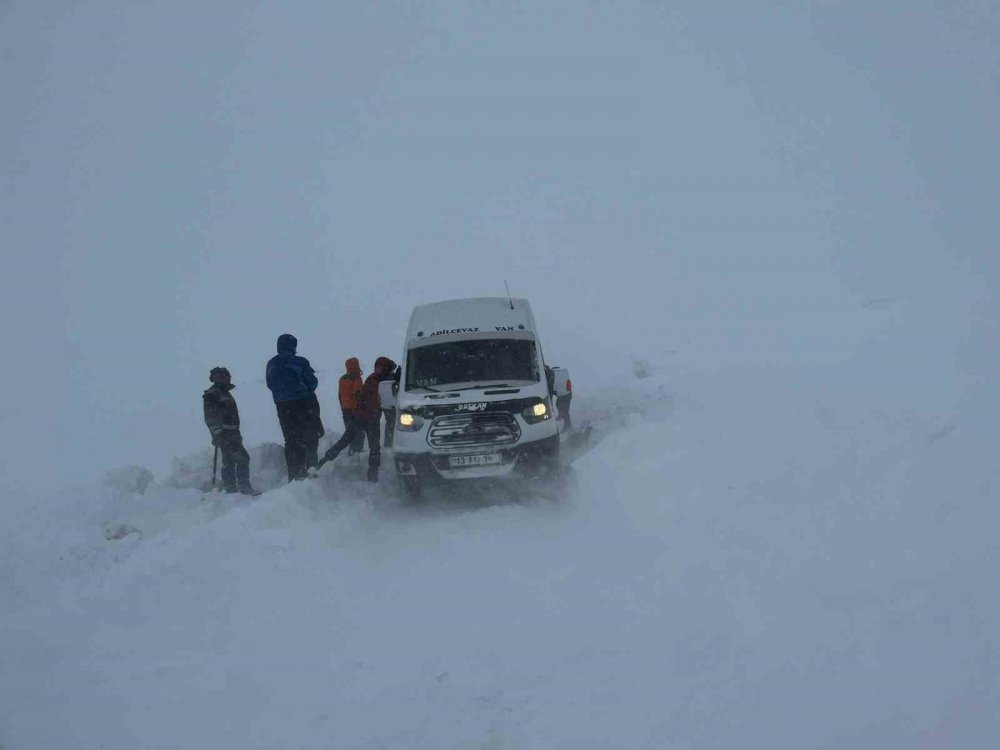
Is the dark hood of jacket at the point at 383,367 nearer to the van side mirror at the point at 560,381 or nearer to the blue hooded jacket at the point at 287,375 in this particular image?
the blue hooded jacket at the point at 287,375

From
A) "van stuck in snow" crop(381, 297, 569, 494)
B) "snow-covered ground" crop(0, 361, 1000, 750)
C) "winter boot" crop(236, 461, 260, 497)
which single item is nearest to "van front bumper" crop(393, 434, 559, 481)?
"van stuck in snow" crop(381, 297, 569, 494)

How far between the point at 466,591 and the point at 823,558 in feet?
9.58

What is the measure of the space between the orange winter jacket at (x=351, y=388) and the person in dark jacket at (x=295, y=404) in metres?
0.38

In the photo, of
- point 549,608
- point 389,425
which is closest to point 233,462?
point 389,425

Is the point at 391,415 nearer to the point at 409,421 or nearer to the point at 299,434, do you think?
the point at 299,434

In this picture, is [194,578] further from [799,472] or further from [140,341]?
[140,341]

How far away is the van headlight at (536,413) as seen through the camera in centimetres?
892

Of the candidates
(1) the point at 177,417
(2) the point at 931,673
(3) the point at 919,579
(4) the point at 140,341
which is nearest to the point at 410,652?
(2) the point at 931,673

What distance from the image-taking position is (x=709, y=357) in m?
23.5

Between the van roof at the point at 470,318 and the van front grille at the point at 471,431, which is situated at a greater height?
the van roof at the point at 470,318

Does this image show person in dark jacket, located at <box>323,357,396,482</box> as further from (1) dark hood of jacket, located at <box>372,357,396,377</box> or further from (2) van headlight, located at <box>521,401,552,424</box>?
(2) van headlight, located at <box>521,401,552,424</box>

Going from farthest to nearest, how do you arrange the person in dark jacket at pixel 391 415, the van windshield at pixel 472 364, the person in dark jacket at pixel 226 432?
the person in dark jacket at pixel 226 432 → the person in dark jacket at pixel 391 415 → the van windshield at pixel 472 364

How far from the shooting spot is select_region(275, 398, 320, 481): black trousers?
34.6 ft

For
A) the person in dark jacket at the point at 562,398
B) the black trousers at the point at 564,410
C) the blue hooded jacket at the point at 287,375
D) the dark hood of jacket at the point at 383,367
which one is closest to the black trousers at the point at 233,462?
the blue hooded jacket at the point at 287,375
